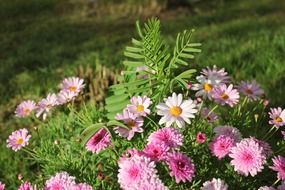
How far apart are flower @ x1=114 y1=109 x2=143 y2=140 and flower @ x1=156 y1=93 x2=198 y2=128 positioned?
132mm

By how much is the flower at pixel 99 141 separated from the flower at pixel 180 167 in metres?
0.35

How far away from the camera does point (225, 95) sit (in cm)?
247

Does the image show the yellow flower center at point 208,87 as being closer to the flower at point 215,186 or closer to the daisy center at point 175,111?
the daisy center at point 175,111

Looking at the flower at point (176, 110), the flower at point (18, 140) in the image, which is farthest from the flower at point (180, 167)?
the flower at point (18, 140)

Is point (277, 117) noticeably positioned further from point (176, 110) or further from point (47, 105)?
point (47, 105)

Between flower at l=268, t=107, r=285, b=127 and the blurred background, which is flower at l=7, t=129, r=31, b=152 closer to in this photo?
flower at l=268, t=107, r=285, b=127

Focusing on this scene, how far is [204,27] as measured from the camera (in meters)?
6.75

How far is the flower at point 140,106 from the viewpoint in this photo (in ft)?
7.54

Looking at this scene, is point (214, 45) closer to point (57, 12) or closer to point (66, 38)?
point (66, 38)

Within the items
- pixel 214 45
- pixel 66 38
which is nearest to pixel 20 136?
pixel 214 45

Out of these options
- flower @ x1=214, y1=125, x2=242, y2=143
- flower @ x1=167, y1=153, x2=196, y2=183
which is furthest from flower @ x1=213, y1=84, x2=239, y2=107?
flower @ x1=167, y1=153, x2=196, y2=183

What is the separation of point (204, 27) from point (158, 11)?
4.37 feet

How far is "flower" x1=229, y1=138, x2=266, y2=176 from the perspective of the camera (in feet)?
6.78

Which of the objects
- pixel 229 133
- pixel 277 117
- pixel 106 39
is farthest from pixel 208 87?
pixel 106 39
